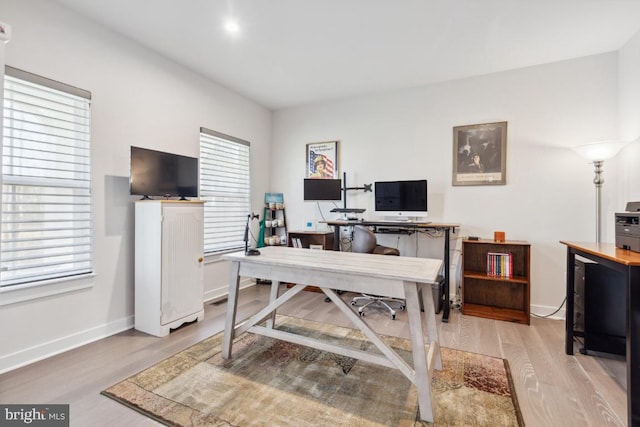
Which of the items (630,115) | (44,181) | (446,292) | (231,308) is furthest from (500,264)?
(44,181)

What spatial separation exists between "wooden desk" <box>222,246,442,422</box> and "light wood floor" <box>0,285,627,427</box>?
0.61 m

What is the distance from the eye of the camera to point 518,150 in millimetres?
3379

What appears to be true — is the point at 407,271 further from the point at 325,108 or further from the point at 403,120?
the point at 325,108

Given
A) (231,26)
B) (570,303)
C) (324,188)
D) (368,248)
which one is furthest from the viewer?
(324,188)

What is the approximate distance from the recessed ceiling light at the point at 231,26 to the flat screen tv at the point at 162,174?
1.32 m

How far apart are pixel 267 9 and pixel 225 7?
0.34m

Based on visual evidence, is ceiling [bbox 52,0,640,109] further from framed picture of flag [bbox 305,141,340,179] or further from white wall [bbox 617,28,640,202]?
framed picture of flag [bbox 305,141,340,179]

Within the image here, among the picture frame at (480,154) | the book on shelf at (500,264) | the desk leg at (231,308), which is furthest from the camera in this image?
the picture frame at (480,154)

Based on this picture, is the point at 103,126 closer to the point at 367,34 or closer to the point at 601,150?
the point at 367,34

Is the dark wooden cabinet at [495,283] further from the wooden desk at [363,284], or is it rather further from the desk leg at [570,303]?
the wooden desk at [363,284]

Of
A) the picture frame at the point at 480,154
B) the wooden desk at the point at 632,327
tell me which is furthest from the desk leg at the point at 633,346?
the picture frame at the point at 480,154

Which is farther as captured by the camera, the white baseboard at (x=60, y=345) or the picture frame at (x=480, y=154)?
the picture frame at (x=480, y=154)

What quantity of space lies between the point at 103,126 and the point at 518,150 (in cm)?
433

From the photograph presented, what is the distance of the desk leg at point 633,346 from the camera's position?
4.96 ft
